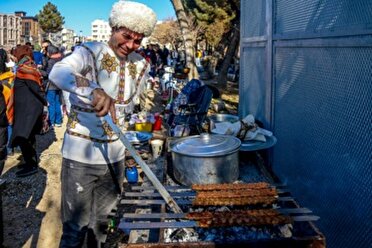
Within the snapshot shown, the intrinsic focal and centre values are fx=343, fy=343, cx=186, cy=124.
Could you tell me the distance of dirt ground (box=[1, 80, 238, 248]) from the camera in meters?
3.85

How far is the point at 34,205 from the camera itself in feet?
15.4

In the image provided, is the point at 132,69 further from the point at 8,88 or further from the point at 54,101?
the point at 54,101

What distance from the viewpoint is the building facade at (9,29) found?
56.2 meters

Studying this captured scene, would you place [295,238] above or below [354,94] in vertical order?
below

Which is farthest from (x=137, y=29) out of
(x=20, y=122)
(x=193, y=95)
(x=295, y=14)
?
(x=193, y=95)

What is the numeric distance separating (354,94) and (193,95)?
5023 millimetres

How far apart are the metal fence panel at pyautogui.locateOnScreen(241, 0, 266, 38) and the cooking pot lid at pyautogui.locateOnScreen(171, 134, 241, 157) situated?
209 centimetres

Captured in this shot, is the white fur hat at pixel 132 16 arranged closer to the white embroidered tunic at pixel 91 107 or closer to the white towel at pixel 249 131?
the white embroidered tunic at pixel 91 107

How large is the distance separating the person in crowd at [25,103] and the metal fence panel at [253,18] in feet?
12.0

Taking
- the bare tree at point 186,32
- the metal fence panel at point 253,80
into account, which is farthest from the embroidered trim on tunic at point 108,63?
the bare tree at point 186,32

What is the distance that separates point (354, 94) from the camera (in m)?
2.42

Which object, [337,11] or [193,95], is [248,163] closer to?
[337,11]

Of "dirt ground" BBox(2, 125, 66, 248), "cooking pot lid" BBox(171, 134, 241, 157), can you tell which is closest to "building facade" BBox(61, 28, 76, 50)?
"dirt ground" BBox(2, 125, 66, 248)

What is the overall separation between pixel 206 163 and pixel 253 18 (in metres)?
3.31
